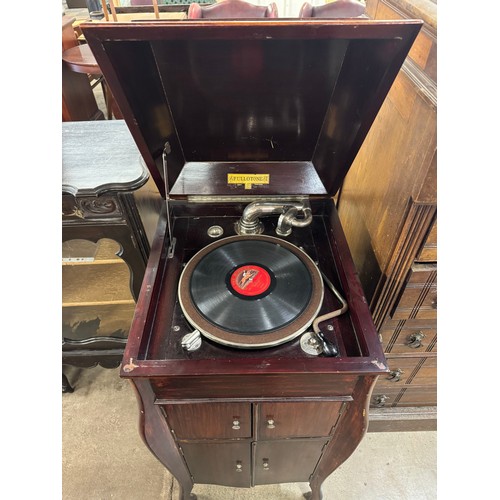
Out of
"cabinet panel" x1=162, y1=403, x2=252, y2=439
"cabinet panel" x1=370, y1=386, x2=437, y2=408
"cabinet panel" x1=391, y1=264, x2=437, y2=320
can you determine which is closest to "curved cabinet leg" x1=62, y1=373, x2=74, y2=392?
"cabinet panel" x1=162, y1=403, x2=252, y2=439

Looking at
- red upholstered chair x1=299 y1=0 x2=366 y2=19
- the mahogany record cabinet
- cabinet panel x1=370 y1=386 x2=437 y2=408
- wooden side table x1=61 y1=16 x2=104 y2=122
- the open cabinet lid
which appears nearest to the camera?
the open cabinet lid

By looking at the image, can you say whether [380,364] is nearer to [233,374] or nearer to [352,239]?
[233,374]

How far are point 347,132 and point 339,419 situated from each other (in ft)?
2.55

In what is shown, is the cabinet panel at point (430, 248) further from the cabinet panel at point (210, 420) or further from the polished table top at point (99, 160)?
the polished table top at point (99, 160)

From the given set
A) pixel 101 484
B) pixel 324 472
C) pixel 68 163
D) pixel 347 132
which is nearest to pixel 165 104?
pixel 68 163

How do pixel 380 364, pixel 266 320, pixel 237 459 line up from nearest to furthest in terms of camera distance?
pixel 380 364
pixel 266 320
pixel 237 459

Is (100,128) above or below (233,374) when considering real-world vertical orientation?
above

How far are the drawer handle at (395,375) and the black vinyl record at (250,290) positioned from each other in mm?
647

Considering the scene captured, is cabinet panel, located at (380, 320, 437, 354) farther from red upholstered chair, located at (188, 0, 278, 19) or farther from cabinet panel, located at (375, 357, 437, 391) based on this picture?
red upholstered chair, located at (188, 0, 278, 19)

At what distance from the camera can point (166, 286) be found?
983mm

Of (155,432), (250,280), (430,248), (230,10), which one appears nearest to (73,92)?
(230,10)

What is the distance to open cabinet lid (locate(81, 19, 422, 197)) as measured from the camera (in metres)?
0.63

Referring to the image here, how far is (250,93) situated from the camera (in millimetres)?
919

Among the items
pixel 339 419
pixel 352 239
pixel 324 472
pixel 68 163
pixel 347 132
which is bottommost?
pixel 324 472
